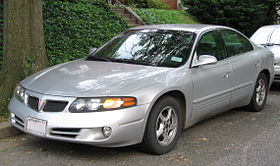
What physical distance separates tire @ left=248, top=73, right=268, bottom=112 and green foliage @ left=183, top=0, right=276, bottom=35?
9.70m

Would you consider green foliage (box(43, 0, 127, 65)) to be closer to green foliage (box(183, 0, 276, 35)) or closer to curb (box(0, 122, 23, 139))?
curb (box(0, 122, 23, 139))

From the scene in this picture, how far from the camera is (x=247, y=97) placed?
6.20m

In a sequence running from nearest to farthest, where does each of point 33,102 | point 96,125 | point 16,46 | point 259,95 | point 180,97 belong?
point 96,125, point 33,102, point 180,97, point 16,46, point 259,95

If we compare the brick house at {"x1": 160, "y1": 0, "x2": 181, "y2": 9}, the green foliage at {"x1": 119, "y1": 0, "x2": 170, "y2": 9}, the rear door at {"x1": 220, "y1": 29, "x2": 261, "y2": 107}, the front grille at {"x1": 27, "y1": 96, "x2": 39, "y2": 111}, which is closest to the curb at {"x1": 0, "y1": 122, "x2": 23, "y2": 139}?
the front grille at {"x1": 27, "y1": 96, "x2": 39, "y2": 111}

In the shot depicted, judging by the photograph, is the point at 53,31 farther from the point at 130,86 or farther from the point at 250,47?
the point at 130,86

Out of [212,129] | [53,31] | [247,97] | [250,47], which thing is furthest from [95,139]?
[53,31]

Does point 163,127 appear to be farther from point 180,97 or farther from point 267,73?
point 267,73

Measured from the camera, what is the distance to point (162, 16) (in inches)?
599

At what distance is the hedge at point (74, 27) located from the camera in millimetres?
9180

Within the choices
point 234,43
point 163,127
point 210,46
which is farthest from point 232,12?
point 163,127

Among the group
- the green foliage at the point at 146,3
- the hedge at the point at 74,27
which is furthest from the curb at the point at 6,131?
the green foliage at the point at 146,3

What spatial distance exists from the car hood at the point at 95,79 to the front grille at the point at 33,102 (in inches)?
3.9

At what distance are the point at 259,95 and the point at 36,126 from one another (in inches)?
161

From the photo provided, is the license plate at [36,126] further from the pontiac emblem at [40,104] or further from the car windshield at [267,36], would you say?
the car windshield at [267,36]
